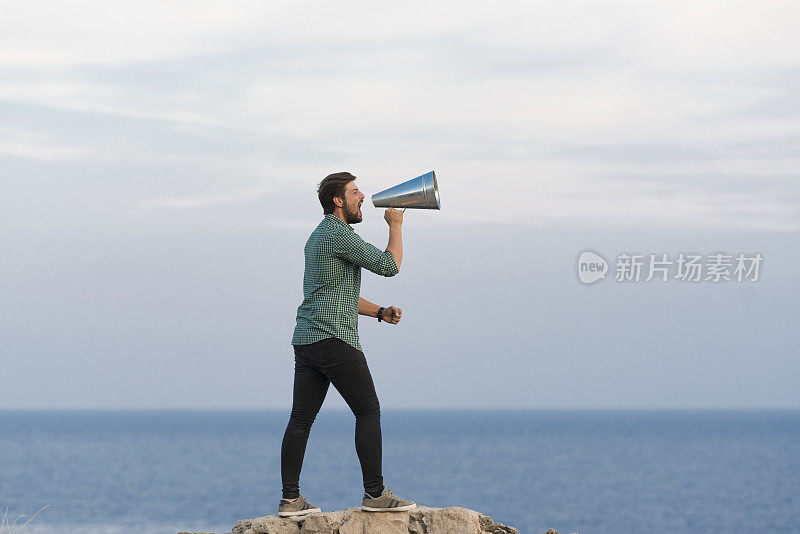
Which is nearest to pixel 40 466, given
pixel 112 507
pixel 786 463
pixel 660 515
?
pixel 112 507

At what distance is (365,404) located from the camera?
6.83m

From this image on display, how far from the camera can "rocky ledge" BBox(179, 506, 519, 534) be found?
7.00 meters

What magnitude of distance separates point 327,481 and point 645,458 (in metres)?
49.0

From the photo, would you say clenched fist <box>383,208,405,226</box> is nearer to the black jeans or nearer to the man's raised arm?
the man's raised arm

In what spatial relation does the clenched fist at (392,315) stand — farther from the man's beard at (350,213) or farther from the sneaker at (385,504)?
the sneaker at (385,504)

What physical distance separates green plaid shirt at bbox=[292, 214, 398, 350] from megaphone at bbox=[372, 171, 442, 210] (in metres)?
0.38

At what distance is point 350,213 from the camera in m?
6.95

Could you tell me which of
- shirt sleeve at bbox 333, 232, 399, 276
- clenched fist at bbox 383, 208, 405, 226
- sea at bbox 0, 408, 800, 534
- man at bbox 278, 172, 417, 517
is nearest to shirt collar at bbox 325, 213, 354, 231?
man at bbox 278, 172, 417, 517

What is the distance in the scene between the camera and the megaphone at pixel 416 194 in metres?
6.93

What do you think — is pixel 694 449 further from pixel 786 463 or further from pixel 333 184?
pixel 333 184

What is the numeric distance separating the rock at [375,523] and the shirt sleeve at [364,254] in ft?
5.79

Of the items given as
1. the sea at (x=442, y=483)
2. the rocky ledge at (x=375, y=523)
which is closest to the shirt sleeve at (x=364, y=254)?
the rocky ledge at (x=375, y=523)

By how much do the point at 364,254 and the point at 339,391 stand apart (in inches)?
38.6

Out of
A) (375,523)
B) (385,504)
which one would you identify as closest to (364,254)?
(385,504)
